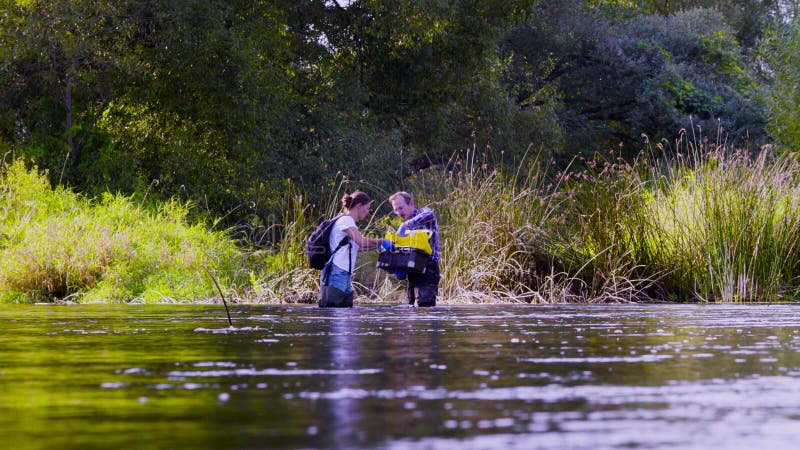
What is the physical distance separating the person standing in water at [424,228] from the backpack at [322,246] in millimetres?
958

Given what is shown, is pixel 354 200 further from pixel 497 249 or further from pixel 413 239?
pixel 497 249

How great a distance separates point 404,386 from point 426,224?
778 cm

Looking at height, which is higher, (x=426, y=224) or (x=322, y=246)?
(x=426, y=224)

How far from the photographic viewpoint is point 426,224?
12.5 m

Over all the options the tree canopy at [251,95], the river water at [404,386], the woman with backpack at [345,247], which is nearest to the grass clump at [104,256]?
the tree canopy at [251,95]

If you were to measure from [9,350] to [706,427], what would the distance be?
4.35 meters

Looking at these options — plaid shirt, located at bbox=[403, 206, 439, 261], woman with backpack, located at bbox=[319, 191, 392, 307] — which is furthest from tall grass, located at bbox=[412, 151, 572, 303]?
woman with backpack, located at bbox=[319, 191, 392, 307]

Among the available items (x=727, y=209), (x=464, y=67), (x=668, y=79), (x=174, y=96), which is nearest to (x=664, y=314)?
(x=727, y=209)

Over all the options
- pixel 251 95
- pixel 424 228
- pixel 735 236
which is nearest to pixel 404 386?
pixel 424 228

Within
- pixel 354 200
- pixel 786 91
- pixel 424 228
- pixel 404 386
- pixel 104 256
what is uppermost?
pixel 786 91

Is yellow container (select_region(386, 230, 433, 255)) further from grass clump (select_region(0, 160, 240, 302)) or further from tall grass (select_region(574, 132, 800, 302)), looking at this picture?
grass clump (select_region(0, 160, 240, 302))

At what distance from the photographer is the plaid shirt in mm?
12469

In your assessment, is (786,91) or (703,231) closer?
(703,231)

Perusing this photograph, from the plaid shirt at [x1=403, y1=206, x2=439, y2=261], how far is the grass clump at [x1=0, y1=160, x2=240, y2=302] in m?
2.85
